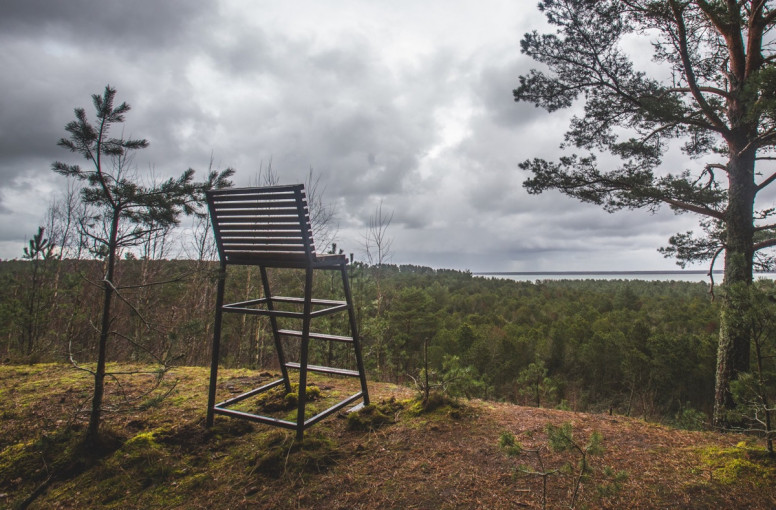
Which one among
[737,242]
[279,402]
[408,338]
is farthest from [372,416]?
[408,338]

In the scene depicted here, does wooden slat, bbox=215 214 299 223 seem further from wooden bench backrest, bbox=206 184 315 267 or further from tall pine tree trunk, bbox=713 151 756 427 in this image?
tall pine tree trunk, bbox=713 151 756 427

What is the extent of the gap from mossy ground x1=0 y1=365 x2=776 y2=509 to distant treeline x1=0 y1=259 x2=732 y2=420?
4.17ft

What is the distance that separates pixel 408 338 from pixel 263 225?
16605 mm

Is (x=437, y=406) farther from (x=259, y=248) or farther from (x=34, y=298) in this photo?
(x=34, y=298)

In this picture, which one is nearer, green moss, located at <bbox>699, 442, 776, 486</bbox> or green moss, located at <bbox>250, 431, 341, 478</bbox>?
green moss, located at <bbox>699, 442, 776, 486</bbox>

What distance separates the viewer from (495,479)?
2441mm

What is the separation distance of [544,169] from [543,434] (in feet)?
19.9

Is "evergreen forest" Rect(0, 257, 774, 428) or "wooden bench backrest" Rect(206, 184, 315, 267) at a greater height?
"wooden bench backrest" Rect(206, 184, 315, 267)

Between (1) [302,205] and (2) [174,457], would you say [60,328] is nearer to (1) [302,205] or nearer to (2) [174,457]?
(2) [174,457]

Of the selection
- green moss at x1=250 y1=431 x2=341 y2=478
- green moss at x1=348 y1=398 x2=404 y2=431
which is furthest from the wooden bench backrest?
green moss at x1=348 y1=398 x2=404 y2=431

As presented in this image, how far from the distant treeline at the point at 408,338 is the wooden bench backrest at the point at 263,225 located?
7.86 feet

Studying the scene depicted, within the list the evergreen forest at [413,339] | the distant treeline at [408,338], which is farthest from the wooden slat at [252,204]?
the distant treeline at [408,338]

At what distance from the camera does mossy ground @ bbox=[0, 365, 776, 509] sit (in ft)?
7.50

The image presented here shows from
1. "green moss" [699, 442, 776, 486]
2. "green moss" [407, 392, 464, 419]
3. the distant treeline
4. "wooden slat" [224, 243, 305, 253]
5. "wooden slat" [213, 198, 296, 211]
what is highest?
"wooden slat" [213, 198, 296, 211]
